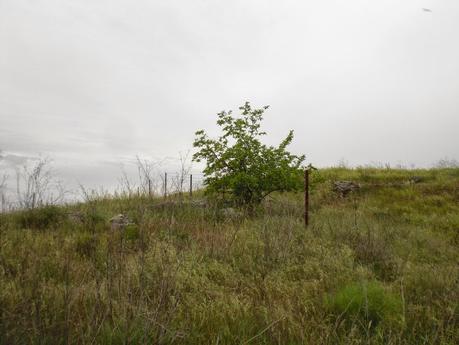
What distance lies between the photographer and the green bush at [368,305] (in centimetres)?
362

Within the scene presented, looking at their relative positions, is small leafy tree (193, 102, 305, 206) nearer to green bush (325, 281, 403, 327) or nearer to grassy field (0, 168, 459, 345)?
grassy field (0, 168, 459, 345)

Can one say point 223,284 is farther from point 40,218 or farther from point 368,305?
point 40,218

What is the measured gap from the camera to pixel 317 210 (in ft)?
39.4

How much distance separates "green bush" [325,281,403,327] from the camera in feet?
11.9

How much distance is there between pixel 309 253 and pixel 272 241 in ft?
2.45

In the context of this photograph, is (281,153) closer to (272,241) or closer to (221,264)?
(272,241)

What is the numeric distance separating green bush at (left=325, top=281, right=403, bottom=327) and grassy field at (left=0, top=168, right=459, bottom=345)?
0.04 ft

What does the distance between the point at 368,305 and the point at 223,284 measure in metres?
1.90

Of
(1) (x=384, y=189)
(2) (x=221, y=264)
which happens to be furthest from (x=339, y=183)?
(2) (x=221, y=264)

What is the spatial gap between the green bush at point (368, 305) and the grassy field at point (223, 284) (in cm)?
1

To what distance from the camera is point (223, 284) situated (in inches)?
188

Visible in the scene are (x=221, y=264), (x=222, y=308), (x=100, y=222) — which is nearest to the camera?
(x=222, y=308)

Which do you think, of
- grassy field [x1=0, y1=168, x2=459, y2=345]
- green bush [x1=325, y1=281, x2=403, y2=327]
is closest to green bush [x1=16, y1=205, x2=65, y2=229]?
grassy field [x1=0, y1=168, x2=459, y2=345]

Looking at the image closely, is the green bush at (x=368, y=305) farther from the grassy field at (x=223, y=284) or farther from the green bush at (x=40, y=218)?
the green bush at (x=40, y=218)
